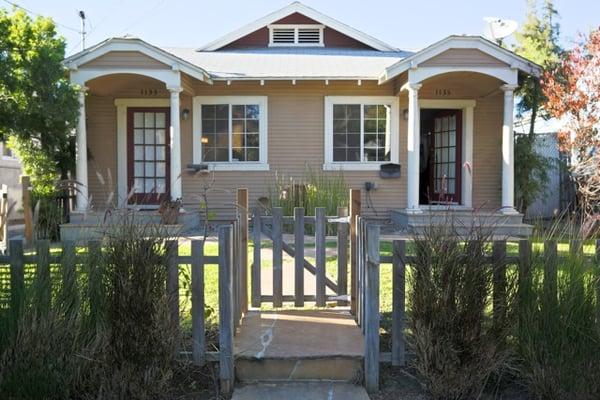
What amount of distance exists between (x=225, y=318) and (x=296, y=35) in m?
12.8

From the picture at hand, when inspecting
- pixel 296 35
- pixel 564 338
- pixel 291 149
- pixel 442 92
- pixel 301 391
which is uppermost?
pixel 296 35

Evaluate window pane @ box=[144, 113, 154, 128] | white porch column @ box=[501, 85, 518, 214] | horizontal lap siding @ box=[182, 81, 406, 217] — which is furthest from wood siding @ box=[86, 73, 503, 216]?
white porch column @ box=[501, 85, 518, 214]

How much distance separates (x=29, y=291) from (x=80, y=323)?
0.33 metres

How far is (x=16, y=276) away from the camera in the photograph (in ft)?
10.0

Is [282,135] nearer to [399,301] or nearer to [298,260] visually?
[298,260]

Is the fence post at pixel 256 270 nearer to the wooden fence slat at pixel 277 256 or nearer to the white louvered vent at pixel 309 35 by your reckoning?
the wooden fence slat at pixel 277 256

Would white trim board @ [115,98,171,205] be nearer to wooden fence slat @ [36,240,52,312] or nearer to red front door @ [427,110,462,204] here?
red front door @ [427,110,462,204]

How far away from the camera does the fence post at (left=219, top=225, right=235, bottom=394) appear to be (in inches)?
126

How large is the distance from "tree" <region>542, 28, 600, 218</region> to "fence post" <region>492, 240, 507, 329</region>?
6206mm

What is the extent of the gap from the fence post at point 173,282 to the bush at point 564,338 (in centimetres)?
207

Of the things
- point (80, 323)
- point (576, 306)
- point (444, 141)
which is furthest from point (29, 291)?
point (444, 141)

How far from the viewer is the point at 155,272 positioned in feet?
9.81

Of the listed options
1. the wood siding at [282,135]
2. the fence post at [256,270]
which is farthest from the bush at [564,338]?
the wood siding at [282,135]

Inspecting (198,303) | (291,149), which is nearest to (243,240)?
(198,303)
